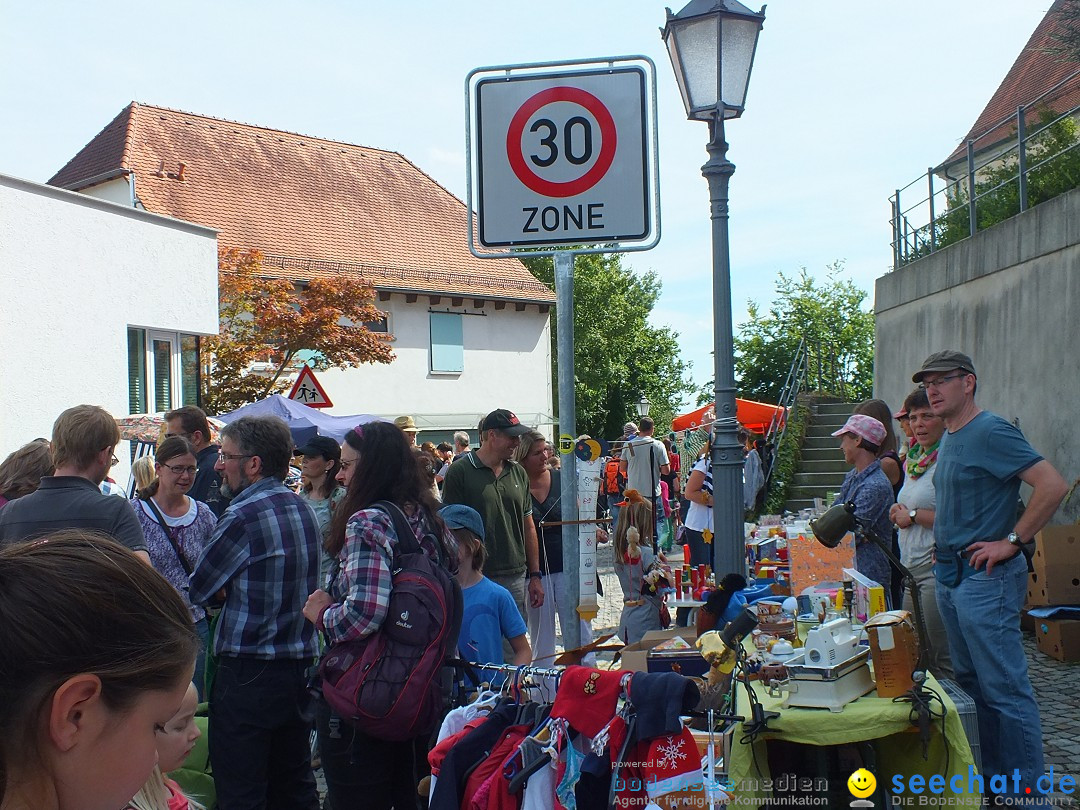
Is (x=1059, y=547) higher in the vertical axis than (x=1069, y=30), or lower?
lower

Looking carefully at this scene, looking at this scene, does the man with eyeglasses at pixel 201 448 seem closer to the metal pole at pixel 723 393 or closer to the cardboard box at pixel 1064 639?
the metal pole at pixel 723 393

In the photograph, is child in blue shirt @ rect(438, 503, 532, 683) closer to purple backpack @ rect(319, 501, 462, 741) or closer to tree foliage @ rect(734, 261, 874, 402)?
purple backpack @ rect(319, 501, 462, 741)

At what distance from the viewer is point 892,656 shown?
139 inches

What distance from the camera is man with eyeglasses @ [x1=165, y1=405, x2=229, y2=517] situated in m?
6.70

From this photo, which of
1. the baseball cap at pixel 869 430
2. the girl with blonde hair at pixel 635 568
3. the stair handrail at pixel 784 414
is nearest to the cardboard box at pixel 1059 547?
the baseball cap at pixel 869 430

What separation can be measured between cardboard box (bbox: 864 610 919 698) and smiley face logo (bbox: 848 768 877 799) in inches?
13.4

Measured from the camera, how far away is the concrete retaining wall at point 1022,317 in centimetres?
949

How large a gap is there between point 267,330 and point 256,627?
19.2 meters

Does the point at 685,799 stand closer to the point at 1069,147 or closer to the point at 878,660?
the point at 878,660

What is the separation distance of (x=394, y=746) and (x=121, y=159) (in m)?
27.3

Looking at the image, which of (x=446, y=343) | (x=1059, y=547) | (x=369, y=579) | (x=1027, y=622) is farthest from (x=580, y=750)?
(x=446, y=343)

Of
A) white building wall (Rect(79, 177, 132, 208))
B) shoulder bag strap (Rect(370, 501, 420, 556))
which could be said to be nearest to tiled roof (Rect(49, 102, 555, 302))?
white building wall (Rect(79, 177, 132, 208))

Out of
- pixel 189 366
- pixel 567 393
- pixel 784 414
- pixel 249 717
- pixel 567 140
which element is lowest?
pixel 249 717

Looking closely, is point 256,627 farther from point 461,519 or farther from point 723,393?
point 723,393
